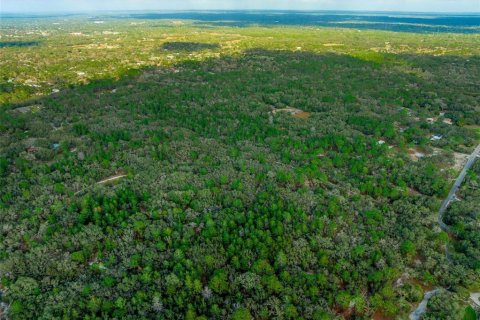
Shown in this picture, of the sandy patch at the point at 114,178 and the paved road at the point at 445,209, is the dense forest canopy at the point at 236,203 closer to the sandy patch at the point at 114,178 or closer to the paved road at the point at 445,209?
the sandy patch at the point at 114,178

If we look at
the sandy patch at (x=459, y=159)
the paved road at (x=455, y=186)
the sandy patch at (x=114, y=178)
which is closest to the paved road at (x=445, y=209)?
the paved road at (x=455, y=186)

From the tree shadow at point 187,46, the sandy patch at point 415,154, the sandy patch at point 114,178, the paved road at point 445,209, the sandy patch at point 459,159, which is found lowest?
the paved road at point 445,209

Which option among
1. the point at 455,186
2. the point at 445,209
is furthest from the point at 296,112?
the point at 445,209

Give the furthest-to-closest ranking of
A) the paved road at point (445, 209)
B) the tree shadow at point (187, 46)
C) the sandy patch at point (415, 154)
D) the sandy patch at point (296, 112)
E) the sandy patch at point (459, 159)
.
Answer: the tree shadow at point (187, 46)
the sandy patch at point (296, 112)
the sandy patch at point (415, 154)
the sandy patch at point (459, 159)
the paved road at point (445, 209)

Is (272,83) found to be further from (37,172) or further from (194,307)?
(194,307)

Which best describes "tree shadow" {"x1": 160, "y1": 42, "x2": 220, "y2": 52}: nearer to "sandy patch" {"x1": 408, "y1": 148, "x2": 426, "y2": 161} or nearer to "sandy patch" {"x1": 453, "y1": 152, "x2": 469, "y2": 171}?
"sandy patch" {"x1": 408, "y1": 148, "x2": 426, "y2": 161}

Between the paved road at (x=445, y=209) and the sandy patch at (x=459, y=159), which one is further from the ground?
the sandy patch at (x=459, y=159)
